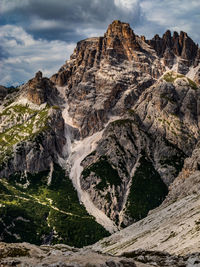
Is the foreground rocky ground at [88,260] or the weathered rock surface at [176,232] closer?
the foreground rocky ground at [88,260]

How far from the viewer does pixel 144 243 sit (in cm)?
15400

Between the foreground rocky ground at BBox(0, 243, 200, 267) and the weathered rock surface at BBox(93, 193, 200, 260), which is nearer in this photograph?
the foreground rocky ground at BBox(0, 243, 200, 267)

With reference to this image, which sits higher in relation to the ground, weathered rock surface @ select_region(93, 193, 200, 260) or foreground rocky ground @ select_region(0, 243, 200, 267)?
foreground rocky ground @ select_region(0, 243, 200, 267)

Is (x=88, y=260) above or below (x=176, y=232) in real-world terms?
above

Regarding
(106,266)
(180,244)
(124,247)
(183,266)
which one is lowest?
(124,247)

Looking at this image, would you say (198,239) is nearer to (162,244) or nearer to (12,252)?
(162,244)

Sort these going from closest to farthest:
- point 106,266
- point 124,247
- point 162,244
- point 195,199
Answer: point 106,266, point 162,244, point 124,247, point 195,199

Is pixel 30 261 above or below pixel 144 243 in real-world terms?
above

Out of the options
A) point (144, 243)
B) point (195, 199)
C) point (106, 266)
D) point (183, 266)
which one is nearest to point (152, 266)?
point (183, 266)

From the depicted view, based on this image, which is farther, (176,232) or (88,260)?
(176,232)

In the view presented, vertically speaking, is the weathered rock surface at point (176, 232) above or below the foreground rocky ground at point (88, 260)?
below

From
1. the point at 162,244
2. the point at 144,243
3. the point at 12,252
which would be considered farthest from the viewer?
the point at 144,243

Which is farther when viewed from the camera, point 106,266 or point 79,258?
point 79,258

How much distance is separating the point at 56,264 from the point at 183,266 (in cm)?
2627
